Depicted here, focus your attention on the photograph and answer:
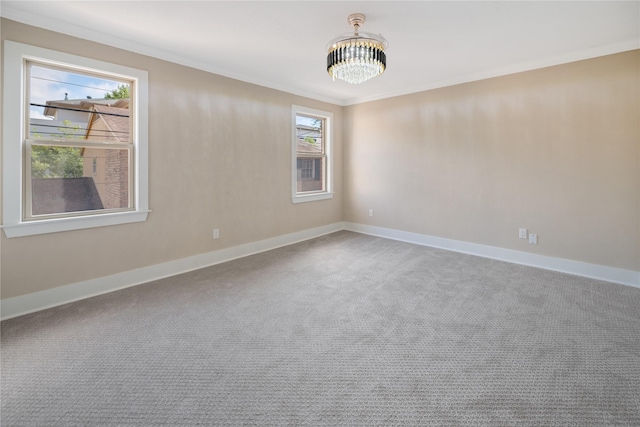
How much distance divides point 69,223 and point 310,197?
3.29 m

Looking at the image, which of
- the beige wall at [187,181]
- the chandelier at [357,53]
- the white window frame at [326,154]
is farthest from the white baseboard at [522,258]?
the chandelier at [357,53]

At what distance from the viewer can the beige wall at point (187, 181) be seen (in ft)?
8.92

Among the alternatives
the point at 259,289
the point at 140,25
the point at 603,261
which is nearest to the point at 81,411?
the point at 259,289

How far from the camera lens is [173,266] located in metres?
3.59

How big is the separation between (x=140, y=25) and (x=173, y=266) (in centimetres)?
244

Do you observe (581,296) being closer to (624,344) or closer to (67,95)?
(624,344)

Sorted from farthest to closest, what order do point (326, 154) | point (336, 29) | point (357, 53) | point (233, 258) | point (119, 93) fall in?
point (326, 154) → point (233, 258) → point (119, 93) → point (336, 29) → point (357, 53)

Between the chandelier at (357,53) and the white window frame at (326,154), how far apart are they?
2.36 m

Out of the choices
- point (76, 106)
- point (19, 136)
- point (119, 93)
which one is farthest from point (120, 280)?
point (119, 93)

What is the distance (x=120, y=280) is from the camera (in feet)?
10.4

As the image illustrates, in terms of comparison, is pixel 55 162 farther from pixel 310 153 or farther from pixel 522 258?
pixel 522 258

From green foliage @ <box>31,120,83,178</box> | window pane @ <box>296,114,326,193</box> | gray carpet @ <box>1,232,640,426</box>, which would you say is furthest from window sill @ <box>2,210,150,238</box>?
window pane @ <box>296,114,326,193</box>

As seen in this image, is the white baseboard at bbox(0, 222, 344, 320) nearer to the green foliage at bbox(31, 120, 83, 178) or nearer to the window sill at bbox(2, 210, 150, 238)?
the window sill at bbox(2, 210, 150, 238)

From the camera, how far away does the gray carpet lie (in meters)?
1.59
